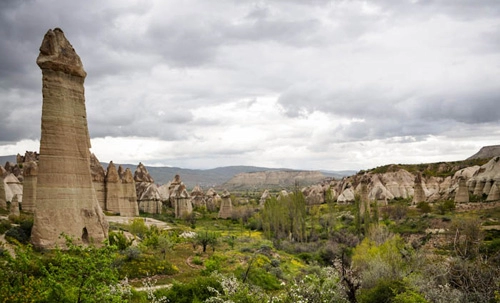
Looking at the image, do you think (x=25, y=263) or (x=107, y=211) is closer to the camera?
(x=25, y=263)

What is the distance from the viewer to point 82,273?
816 centimetres

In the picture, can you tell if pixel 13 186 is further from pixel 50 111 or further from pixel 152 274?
pixel 152 274

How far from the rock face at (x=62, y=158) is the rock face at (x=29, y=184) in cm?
1506

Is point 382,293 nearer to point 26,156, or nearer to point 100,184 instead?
point 100,184

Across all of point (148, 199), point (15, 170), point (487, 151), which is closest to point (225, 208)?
point (148, 199)

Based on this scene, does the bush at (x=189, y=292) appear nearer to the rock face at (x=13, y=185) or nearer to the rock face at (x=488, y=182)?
the rock face at (x=13, y=185)

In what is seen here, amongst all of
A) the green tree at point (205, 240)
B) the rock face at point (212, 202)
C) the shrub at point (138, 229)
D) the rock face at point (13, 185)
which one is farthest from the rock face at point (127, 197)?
the rock face at point (212, 202)

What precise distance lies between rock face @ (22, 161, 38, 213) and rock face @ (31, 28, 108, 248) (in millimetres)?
15060

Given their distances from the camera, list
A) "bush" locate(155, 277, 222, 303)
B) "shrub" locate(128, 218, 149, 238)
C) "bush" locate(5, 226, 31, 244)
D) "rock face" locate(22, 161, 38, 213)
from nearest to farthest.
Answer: "bush" locate(155, 277, 222, 303)
"bush" locate(5, 226, 31, 244)
"shrub" locate(128, 218, 149, 238)
"rock face" locate(22, 161, 38, 213)

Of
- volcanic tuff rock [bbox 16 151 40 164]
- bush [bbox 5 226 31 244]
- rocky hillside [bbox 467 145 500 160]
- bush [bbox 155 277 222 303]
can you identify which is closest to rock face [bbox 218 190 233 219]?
volcanic tuff rock [bbox 16 151 40 164]

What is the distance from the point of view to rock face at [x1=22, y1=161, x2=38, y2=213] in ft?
107

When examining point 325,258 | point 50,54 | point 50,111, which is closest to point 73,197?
point 50,111

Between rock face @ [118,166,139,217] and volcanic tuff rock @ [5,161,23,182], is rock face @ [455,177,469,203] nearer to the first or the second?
rock face @ [118,166,139,217]

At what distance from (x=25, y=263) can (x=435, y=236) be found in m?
34.3
